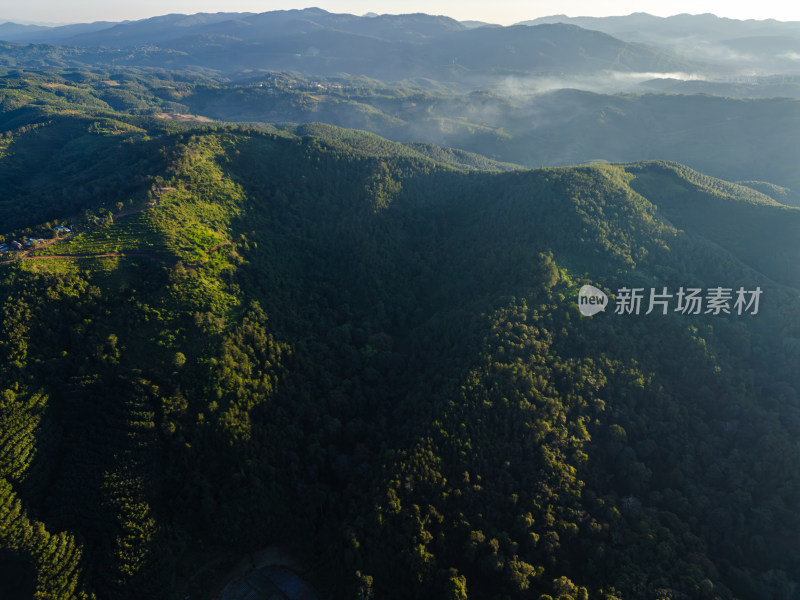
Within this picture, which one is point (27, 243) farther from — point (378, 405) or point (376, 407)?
point (378, 405)

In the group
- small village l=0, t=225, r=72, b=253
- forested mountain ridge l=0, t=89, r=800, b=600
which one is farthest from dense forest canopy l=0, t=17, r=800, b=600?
small village l=0, t=225, r=72, b=253

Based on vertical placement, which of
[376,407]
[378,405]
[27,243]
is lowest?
[376,407]

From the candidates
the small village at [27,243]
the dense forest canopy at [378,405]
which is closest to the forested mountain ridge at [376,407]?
the dense forest canopy at [378,405]

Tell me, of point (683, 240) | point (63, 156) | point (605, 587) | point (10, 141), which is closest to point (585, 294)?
point (683, 240)

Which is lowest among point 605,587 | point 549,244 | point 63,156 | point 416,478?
point 605,587

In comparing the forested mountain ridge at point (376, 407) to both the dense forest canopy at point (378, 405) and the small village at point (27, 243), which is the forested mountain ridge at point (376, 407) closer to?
the dense forest canopy at point (378, 405)

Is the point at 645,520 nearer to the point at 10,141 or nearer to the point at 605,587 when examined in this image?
the point at 605,587

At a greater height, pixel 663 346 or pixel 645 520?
pixel 663 346

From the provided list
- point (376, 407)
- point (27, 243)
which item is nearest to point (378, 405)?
point (376, 407)
